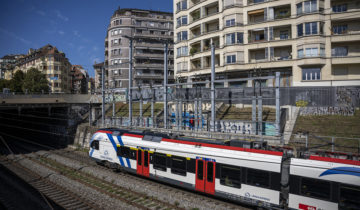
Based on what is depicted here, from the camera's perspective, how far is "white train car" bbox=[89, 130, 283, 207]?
10336mm

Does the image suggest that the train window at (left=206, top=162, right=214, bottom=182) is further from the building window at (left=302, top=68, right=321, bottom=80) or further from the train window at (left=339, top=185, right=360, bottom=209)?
the building window at (left=302, top=68, right=321, bottom=80)

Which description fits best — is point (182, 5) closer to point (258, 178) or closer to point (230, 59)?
point (230, 59)

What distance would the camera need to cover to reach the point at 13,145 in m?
33.0

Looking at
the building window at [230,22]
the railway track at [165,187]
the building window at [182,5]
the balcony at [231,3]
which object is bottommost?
the railway track at [165,187]

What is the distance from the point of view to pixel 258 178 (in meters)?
10.5

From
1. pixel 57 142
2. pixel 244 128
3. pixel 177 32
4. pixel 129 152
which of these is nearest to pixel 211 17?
pixel 177 32

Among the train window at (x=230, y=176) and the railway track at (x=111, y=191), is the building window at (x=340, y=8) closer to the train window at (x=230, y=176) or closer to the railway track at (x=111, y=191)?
the train window at (x=230, y=176)

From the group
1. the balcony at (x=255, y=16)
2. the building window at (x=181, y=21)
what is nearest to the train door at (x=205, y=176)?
the balcony at (x=255, y=16)

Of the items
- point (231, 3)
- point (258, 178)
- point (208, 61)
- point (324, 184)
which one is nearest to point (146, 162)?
point (258, 178)

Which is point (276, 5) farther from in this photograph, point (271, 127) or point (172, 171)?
point (172, 171)

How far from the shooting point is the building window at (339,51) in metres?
30.5

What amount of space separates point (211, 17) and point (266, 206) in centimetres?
3353

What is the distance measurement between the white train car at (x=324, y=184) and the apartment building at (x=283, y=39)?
24.5 metres

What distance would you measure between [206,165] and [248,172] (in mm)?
2299
